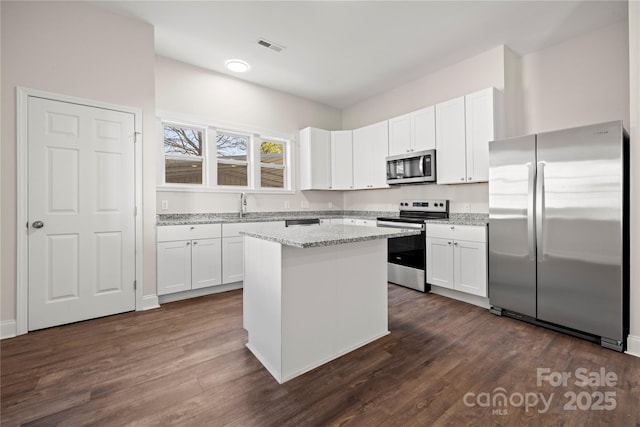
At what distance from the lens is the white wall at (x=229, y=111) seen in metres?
3.79

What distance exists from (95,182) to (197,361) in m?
2.11

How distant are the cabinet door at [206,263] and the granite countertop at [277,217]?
0.95 ft

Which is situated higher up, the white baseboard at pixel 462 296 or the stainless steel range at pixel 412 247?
the stainless steel range at pixel 412 247

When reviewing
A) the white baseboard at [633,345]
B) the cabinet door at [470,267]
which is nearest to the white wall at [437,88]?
the cabinet door at [470,267]

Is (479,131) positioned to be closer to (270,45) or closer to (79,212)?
(270,45)

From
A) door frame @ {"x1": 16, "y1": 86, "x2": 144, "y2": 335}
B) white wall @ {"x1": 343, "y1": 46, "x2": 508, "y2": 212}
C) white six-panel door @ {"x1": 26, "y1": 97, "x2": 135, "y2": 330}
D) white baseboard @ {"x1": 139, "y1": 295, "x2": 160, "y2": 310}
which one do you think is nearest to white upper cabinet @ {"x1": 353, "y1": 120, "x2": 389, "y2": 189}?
white wall @ {"x1": 343, "y1": 46, "x2": 508, "y2": 212}

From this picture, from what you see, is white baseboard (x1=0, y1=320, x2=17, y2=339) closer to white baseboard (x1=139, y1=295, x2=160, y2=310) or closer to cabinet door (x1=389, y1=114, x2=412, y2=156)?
white baseboard (x1=139, y1=295, x2=160, y2=310)

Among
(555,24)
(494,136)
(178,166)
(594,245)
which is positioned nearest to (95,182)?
(178,166)

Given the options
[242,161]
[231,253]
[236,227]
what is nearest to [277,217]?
[236,227]

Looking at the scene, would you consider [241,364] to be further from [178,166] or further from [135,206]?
[178,166]

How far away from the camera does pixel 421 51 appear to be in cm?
357

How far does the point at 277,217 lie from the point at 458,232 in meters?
2.59

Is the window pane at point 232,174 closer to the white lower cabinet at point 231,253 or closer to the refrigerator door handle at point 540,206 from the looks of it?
the white lower cabinet at point 231,253

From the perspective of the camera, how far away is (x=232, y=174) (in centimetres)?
441
